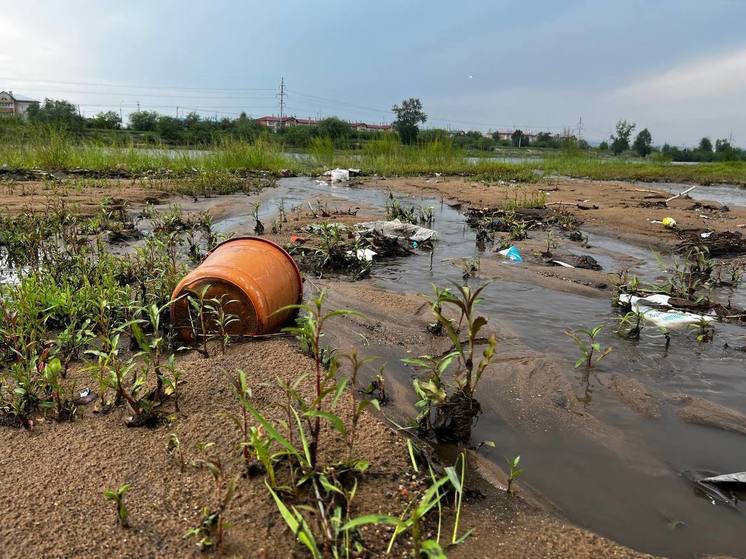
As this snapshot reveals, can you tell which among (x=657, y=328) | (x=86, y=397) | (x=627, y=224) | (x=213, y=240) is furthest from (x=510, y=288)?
(x=627, y=224)

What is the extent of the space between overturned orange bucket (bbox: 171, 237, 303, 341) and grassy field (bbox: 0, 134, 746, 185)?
9936 millimetres

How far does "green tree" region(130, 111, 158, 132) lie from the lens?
36.5 metres

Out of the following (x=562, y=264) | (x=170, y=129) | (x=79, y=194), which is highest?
(x=170, y=129)

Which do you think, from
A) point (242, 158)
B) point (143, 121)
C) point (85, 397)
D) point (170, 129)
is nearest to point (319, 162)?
point (242, 158)

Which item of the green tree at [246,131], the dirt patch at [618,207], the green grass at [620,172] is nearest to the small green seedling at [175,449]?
the dirt patch at [618,207]

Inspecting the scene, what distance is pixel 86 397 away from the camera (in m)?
2.10

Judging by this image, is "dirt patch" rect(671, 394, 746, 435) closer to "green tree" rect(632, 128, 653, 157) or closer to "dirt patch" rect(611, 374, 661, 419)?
"dirt patch" rect(611, 374, 661, 419)

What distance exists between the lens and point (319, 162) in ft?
57.1

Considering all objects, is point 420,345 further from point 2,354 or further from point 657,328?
point 2,354

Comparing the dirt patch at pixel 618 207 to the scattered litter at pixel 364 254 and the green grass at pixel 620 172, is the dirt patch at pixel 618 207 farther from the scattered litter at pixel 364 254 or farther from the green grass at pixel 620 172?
the green grass at pixel 620 172

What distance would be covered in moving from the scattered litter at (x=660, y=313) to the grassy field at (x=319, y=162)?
1039 centimetres

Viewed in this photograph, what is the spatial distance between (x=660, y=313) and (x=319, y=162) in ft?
49.8

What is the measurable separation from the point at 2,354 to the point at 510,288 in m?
3.28

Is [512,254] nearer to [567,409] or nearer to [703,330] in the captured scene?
[703,330]
